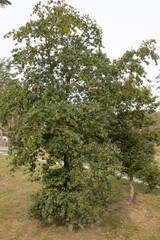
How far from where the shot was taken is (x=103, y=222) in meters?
9.18

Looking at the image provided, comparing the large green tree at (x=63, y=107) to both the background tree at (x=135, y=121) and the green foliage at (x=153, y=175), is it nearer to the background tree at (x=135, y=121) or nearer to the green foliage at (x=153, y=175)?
the background tree at (x=135, y=121)

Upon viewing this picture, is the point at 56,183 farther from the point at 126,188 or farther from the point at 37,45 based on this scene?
the point at 126,188

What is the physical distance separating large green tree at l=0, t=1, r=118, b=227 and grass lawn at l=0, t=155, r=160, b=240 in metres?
0.70

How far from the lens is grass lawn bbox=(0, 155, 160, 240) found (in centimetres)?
792

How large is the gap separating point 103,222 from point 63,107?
631 cm

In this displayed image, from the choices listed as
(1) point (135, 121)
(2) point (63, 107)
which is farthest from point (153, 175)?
(2) point (63, 107)

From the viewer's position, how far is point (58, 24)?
7613 millimetres

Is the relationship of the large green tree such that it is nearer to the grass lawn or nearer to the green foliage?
the grass lawn

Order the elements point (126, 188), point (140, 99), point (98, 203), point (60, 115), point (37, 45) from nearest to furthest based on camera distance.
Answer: point (60, 115), point (98, 203), point (37, 45), point (140, 99), point (126, 188)

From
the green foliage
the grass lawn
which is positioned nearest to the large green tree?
the grass lawn

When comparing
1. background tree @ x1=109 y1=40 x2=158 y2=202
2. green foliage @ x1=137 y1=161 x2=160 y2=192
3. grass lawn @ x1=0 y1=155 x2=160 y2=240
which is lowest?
grass lawn @ x1=0 y1=155 x2=160 y2=240

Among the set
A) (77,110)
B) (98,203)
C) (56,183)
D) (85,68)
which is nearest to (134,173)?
(98,203)

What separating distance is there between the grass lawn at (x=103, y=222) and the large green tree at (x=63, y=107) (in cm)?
70

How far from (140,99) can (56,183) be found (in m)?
6.04
